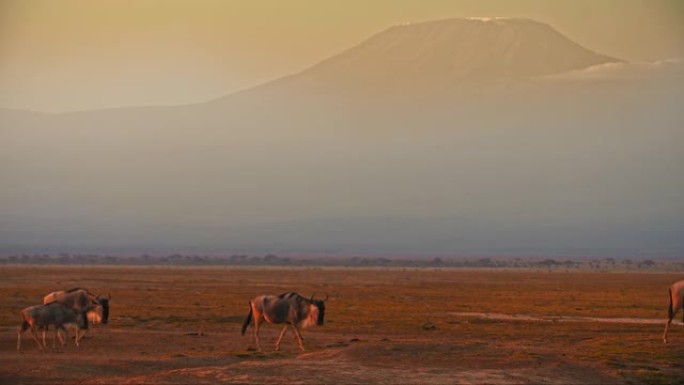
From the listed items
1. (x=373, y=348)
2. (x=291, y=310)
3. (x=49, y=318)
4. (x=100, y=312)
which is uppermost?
(x=291, y=310)

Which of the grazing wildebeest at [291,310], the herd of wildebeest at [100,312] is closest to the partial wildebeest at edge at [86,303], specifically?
the herd of wildebeest at [100,312]

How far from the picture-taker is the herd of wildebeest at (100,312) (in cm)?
2969

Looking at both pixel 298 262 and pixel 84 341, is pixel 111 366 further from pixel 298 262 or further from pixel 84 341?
pixel 298 262

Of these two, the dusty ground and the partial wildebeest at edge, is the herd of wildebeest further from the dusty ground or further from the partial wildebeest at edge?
the dusty ground

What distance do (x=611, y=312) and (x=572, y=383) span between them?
1058 inches

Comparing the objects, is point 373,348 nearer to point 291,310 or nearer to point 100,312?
point 291,310

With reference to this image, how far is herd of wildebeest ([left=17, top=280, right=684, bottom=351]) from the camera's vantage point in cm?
2969

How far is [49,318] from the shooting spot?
97.3 feet

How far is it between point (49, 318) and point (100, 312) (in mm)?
2910

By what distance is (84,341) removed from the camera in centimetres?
3181

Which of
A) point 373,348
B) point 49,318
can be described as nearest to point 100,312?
point 49,318

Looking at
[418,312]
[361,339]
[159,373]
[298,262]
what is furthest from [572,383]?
[298,262]

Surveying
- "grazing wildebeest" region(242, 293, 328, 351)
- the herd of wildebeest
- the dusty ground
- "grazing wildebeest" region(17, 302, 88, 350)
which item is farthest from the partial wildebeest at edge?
"grazing wildebeest" region(242, 293, 328, 351)

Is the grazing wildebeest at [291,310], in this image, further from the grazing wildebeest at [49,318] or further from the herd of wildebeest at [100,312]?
the grazing wildebeest at [49,318]
